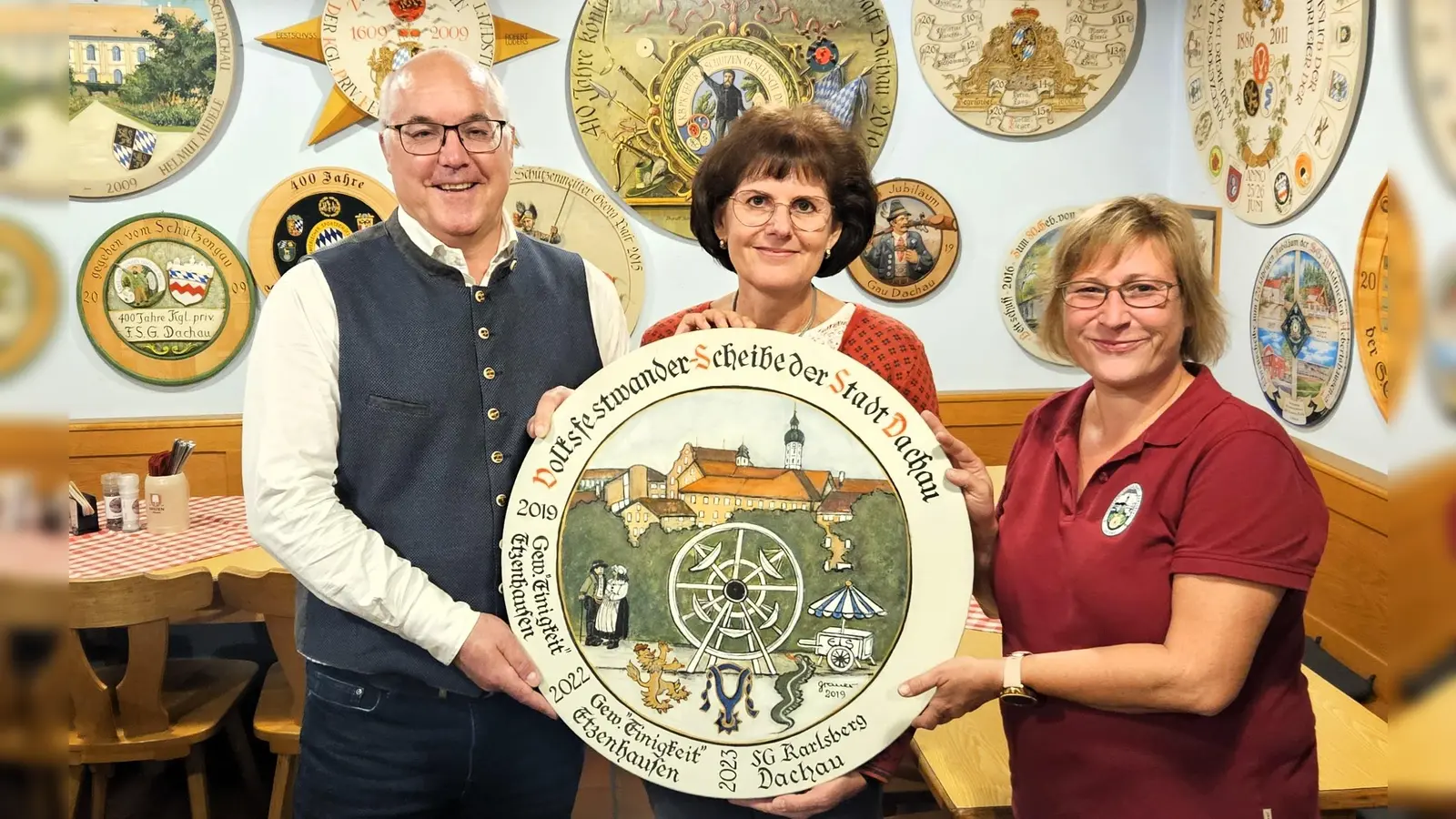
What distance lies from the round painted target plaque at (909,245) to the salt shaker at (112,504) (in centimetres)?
267

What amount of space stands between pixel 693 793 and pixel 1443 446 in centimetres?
140

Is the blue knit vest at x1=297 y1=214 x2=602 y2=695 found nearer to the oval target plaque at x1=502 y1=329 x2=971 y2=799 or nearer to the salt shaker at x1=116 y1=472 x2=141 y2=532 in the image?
the oval target plaque at x1=502 y1=329 x2=971 y2=799

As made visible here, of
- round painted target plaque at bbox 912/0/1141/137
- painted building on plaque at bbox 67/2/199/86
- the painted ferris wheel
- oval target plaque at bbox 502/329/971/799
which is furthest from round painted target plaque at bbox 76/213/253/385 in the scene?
the painted ferris wheel

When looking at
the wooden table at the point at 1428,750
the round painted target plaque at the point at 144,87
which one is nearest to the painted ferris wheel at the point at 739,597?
the wooden table at the point at 1428,750

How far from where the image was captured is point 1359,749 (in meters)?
1.86

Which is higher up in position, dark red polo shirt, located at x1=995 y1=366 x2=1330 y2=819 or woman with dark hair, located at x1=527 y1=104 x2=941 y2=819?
woman with dark hair, located at x1=527 y1=104 x2=941 y2=819

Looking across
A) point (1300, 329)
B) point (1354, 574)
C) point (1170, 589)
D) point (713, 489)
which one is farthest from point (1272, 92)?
Result: point (713, 489)

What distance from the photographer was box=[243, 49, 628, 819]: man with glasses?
1571 mm

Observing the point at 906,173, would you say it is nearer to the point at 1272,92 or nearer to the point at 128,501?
the point at 1272,92

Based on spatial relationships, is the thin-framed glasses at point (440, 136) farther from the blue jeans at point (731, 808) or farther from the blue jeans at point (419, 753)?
the blue jeans at point (731, 808)

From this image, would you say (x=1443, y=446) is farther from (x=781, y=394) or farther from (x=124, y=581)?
(x=124, y=581)

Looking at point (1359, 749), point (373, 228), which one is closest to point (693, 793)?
point (373, 228)

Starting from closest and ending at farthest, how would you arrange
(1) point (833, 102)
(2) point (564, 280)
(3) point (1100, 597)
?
(3) point (1100, 597) → (2) point (564, 280) → (1) point (833, 102)

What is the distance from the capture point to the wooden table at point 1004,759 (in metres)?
1.73
